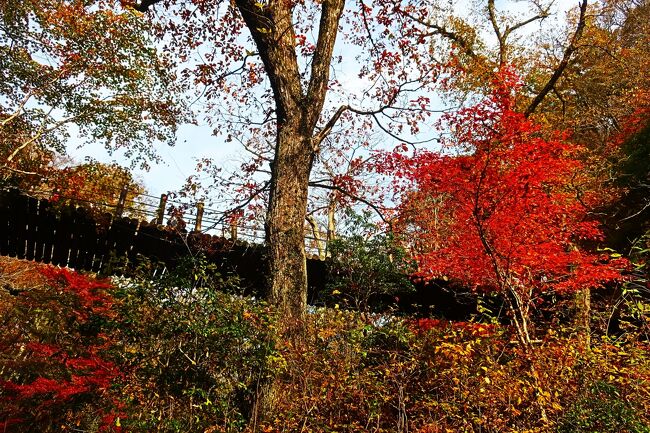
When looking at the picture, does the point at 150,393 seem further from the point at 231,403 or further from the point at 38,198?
the point at 38,198

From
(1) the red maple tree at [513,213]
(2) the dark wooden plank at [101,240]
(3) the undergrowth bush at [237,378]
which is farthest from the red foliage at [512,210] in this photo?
(2) the dark wooden plank at [101,240]

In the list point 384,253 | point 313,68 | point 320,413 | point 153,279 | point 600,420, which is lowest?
point 320,413

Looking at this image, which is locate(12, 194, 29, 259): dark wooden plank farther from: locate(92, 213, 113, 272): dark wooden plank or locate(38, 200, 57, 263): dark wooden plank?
locate(92, 213, 113, 272): dark wooden plank

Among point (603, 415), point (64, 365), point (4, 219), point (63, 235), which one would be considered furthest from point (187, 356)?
point (4, 219)

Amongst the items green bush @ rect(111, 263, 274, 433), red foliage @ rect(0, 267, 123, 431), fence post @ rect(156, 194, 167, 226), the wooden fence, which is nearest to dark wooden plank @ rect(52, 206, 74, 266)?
the wooden fence

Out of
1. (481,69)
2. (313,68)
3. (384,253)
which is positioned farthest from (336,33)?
(481,69)

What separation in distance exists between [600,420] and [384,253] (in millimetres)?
5255

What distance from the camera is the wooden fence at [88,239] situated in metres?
8.24

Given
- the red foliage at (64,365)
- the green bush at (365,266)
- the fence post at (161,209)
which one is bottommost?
the red foliage at (64,365)

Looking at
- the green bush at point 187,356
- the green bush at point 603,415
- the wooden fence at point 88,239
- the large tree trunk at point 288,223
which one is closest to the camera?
the green bush at point 603,415

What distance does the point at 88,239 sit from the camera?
904 cm

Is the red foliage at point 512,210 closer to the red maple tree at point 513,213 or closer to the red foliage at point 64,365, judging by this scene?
the red maple tree at point 513,213

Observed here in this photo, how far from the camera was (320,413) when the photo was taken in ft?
16.1

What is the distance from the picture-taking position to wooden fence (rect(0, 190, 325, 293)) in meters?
8.24
